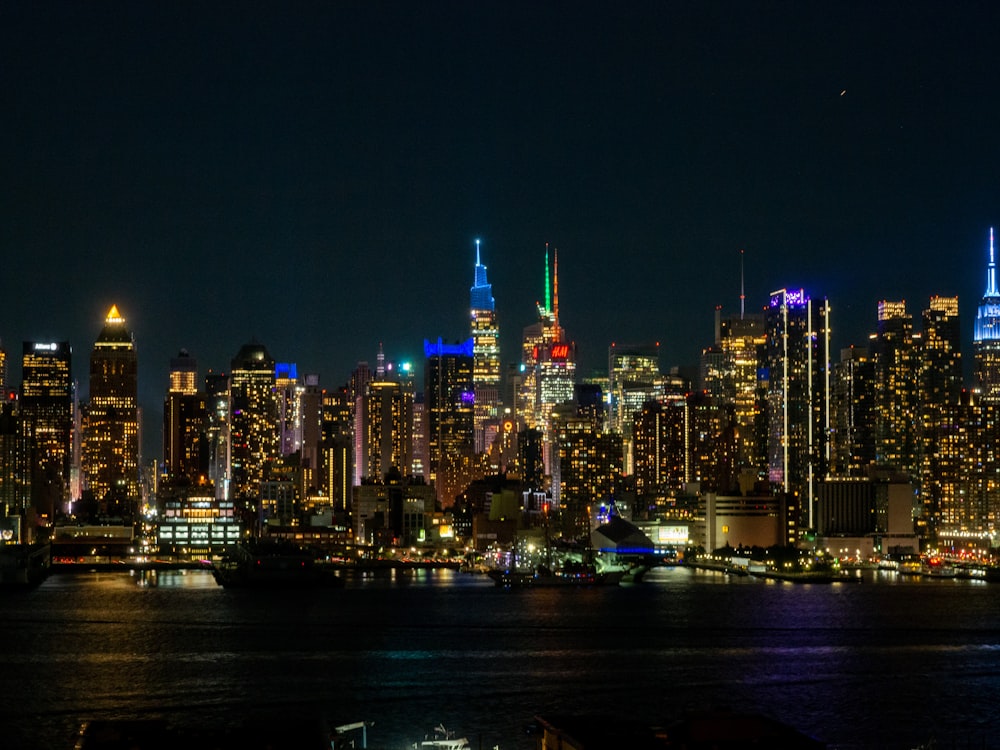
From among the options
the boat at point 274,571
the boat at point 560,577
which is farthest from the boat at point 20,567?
the boat at point 560,577

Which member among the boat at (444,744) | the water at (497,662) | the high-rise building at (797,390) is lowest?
the water at (497,662)

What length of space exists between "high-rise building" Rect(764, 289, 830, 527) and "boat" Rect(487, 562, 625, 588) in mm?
55720

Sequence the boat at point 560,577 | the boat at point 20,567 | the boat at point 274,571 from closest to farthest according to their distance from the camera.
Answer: the boat at point 560,577, the boat at point 274,571, the boat at point 20,567

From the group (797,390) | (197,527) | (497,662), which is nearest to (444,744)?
(497,662)

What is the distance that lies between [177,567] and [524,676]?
80.3 m

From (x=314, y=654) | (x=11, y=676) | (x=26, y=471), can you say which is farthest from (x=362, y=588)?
(x=26, y=471)

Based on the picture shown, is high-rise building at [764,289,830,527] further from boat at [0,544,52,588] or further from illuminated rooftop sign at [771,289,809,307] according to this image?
boat at [0,544,52,588]

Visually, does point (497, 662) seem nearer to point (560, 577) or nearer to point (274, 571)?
point (560, 577)

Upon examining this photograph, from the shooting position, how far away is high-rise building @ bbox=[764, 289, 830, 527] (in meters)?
150

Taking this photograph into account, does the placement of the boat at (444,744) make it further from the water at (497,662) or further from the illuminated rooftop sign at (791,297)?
the illuminated rooftop sign at (791,297)

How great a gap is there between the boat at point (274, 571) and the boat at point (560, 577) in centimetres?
994

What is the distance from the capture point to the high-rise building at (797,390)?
492 ft

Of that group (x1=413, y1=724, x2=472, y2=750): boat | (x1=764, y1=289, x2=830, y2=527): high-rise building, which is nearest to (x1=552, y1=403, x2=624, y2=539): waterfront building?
(x1=764, y1=289, x2=830, y2=527): high-rise building

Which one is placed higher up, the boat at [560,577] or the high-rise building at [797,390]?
the high-rise building at [797,390]
